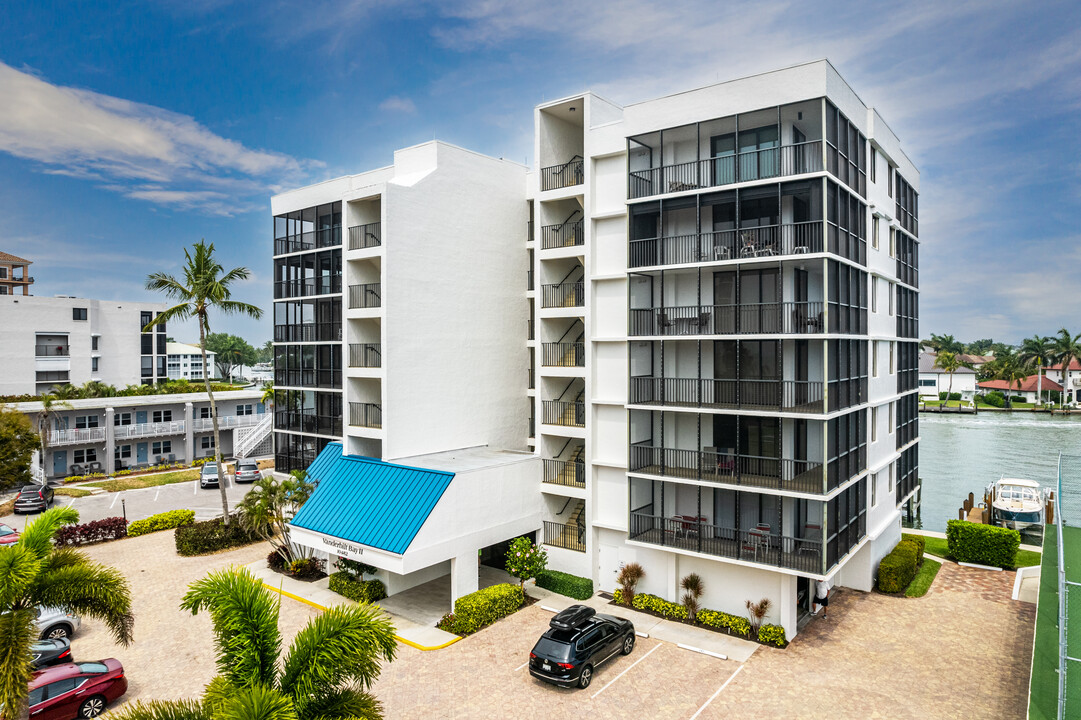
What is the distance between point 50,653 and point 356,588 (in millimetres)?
8759

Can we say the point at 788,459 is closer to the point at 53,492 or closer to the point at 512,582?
the point at 512,582

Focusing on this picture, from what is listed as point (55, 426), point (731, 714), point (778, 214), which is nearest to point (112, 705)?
point (731, 714)

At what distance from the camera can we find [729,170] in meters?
20.5

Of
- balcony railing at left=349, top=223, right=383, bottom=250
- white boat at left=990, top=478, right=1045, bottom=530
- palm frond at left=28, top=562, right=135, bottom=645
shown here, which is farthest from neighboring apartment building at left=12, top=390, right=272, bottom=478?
white boat at left=990, top=478, right=1045, bottom=530

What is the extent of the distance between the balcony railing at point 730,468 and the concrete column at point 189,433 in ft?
138

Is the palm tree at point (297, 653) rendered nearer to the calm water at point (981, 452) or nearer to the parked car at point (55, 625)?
the parked car at point (55, 625)

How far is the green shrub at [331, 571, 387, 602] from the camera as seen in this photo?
22.9m

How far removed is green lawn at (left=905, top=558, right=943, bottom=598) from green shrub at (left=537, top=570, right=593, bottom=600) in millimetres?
11465

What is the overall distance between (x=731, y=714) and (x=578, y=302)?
14976 mm

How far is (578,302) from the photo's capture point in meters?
25.7

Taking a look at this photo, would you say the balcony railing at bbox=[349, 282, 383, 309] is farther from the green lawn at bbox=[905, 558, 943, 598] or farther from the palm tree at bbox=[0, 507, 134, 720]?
the green lawn at bbox=[905, 558, 943, 598]

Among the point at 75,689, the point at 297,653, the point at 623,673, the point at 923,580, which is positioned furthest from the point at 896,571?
the point at 75,689

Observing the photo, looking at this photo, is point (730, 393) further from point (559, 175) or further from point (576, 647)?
point (559, 175)

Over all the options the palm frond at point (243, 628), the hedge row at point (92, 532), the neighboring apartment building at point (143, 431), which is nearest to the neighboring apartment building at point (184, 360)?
the neighboring apartment building at point (143, 431)
